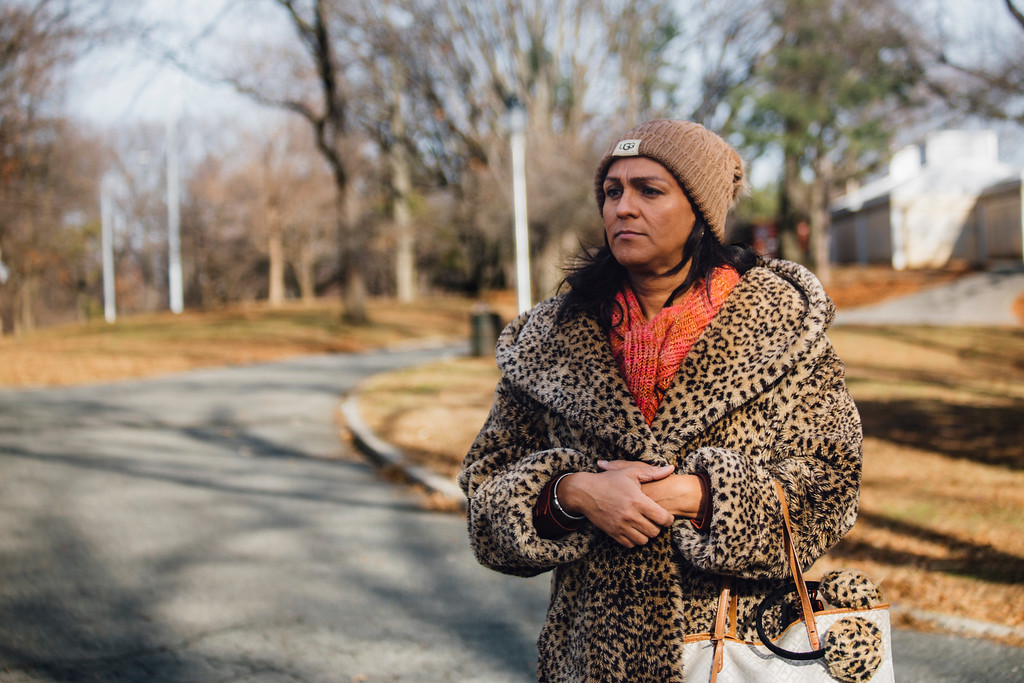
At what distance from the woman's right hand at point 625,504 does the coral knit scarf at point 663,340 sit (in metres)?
0.20

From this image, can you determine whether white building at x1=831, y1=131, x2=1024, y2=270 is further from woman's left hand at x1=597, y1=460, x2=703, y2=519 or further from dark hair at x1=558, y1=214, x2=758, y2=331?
woman's left hand at x1=597, y1=460, x2=703, y2=519

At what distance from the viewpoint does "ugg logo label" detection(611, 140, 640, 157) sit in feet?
6.41

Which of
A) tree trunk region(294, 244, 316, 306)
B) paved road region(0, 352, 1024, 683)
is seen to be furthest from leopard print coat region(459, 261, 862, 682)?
tree trunk region(294, 244, 316, 306)

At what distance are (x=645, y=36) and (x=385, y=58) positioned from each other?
7.36m

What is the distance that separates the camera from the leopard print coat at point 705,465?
1.76 m

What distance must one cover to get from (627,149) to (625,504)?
2.55ft

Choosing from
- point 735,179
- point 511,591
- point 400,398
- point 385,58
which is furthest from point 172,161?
point 735,179

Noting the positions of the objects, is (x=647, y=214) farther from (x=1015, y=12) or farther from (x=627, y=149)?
(x=1015, y=12)

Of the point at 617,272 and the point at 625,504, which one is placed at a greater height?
the point at 617,272

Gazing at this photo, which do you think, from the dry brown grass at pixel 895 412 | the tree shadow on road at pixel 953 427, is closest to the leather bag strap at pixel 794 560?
the dry brown grass at pixel 895 412

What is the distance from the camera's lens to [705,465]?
1.76 metres

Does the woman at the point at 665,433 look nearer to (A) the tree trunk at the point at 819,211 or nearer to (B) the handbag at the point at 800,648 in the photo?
(B) the handbag at the point at 800,648

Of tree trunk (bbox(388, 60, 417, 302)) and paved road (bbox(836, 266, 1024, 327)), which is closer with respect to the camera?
paved road (bbox(836, 266, 1024, 327))

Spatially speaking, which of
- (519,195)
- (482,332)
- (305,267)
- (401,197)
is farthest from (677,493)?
(305,267)
